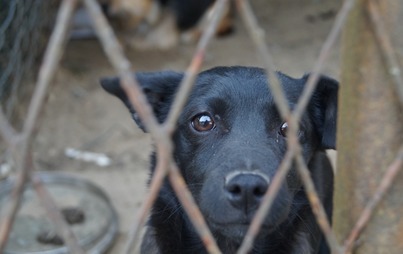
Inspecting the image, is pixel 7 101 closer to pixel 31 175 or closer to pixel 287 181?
pixel 287 181

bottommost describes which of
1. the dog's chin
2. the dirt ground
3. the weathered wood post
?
the dirt ground

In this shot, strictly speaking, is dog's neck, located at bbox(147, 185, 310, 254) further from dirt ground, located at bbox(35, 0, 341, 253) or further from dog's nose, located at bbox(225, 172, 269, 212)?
dirt ground, located at bbox(35, 0, 341, 253)

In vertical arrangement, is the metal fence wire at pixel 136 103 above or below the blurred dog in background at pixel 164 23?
above

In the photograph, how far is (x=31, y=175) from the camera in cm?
105

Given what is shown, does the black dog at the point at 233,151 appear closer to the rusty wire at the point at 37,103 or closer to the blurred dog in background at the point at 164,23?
the rusty wire at the point at 37,103

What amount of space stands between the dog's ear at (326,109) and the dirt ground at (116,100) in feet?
4.59

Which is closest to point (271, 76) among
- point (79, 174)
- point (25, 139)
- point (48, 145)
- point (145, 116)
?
point (145, 116)

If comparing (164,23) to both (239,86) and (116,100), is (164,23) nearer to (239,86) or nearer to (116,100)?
(116,100)

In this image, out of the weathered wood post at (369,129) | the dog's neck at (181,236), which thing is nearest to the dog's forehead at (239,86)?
the dog's neck at (181,236)

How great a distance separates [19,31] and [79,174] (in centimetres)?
105

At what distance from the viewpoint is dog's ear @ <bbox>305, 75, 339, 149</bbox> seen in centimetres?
244

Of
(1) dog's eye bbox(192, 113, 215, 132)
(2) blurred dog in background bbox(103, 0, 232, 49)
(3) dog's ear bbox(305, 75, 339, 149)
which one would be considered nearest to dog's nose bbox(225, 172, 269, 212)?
(1) dog's eye bbox(192, 113, 215, 132)

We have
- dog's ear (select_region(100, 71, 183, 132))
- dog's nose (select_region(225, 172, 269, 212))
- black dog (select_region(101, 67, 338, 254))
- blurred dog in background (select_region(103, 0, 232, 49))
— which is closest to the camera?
dog's nose (select_region(225, 172, 269, 212))

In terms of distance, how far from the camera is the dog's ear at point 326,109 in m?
2.44
